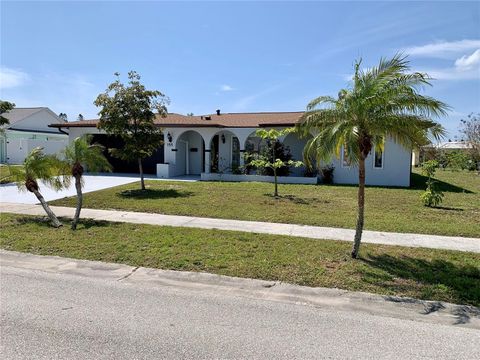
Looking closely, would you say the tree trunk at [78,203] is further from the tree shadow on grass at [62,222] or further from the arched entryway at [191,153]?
the arched entryway at [191,153]

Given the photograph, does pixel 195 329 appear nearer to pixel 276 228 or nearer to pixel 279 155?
pixel 276 228

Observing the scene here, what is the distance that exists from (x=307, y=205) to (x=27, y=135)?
3200 cm

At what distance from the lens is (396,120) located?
5852mm

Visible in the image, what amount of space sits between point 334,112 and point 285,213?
184 inches

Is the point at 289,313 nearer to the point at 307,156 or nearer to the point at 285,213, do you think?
the point at 307,156

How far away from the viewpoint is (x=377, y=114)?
597cm

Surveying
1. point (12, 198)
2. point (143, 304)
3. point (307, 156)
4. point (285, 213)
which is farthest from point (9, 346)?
point (12, 198)

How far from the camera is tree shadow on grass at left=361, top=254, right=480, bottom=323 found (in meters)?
4.78

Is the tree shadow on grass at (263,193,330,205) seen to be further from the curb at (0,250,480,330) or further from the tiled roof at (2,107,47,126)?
the tiled roof at (2,107,47,126)

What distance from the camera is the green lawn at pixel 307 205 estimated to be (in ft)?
30.8

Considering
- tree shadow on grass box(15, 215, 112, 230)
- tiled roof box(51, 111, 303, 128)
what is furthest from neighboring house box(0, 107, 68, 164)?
tree shadow on grass box(15, 215, 112, 230)

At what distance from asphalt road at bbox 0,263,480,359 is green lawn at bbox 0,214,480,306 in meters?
0.87

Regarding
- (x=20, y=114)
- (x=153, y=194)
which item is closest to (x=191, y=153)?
(x=153, y=194)

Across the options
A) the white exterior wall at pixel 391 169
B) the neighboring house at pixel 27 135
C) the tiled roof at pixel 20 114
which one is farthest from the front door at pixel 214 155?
the tiled roof at pixel 20 114
